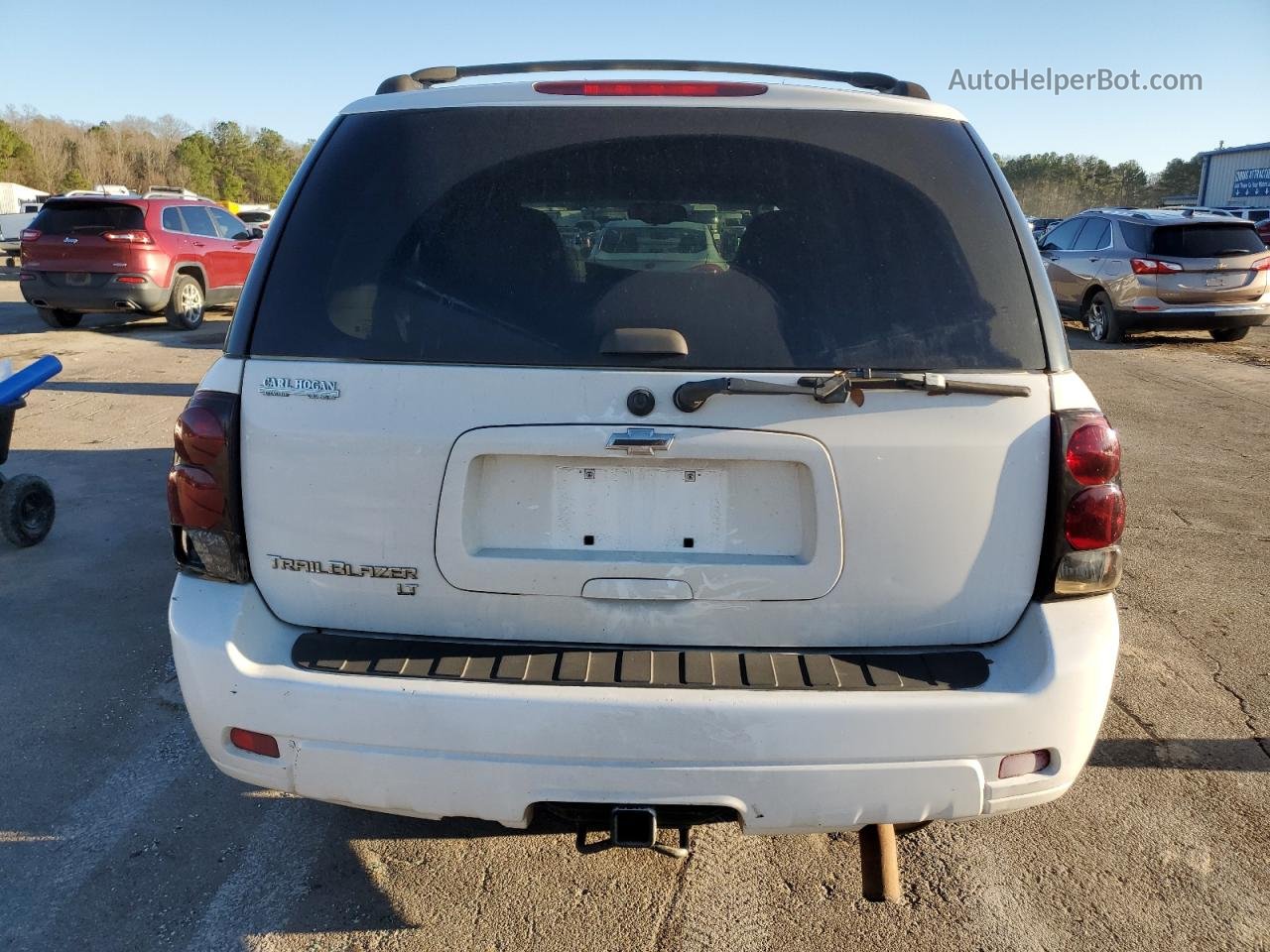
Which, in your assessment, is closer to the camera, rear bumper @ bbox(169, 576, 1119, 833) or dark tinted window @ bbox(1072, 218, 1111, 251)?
rear bumper @ bbox(169, 576, 1119, 833)

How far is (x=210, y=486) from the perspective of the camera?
223 centimetres

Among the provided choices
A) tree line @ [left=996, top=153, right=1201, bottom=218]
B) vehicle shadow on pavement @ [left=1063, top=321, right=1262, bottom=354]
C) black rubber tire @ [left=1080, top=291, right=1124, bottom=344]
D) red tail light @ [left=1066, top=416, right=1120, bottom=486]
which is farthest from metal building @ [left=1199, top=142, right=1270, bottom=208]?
red tail light @ [left=1066, top=416, right=1120, bottom=486]

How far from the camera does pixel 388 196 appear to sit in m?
2.26

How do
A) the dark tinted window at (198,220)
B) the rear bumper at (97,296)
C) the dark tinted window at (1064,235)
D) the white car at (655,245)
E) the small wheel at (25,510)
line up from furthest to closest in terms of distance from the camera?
1. the dark tinted window at (1064,235)
2. the dark tinted window at (198,220)
3. the rear bumper at (97,296)
4. the small wheel at (25,510)
5. the white car at (655,245)

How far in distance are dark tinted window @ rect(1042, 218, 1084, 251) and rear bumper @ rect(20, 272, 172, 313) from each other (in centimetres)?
1341

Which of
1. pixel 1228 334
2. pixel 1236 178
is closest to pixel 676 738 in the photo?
pixel 1228 334

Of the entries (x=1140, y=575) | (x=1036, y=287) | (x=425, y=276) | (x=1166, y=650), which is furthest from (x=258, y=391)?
(x=1140, y=575)

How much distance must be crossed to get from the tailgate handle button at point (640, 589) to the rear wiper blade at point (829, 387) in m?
0.39

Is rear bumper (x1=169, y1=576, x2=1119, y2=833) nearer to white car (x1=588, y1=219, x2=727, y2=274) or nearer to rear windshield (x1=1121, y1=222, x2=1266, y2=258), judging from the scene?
white car (x1=588, y1=219, x2=727, y2=274)

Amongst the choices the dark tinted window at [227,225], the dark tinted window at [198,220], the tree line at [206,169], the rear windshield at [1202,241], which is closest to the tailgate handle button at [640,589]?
the rear windshield at [1202,241]

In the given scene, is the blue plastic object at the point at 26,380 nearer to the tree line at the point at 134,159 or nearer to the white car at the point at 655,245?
the white car at the point at 655,245

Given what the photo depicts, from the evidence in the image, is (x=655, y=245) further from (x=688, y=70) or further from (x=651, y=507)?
(x=651, y=507)

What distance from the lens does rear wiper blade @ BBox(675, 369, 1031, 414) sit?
2.07m

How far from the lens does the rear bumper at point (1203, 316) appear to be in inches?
515
